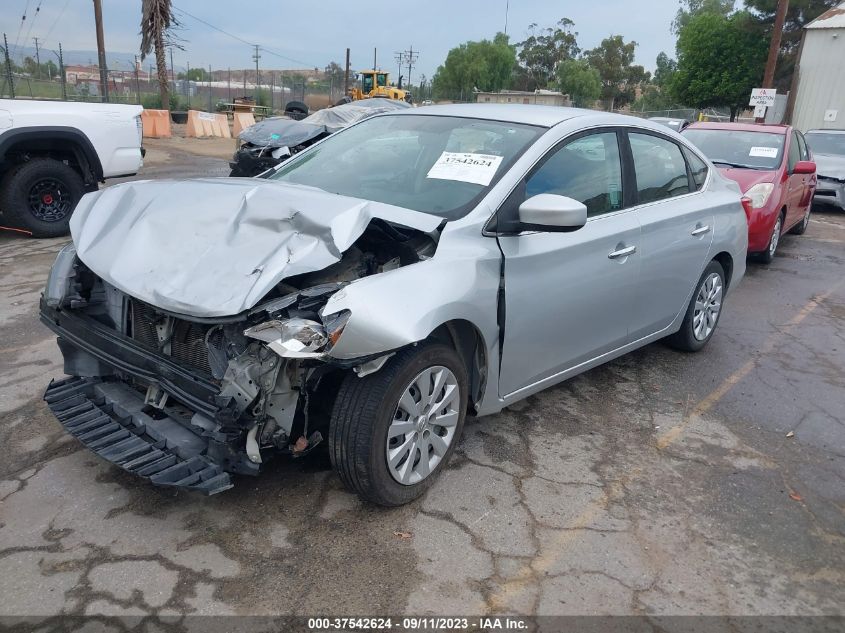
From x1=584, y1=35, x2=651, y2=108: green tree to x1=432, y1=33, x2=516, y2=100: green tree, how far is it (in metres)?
12.8

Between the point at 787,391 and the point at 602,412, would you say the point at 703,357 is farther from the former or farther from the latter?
the point at 602,412

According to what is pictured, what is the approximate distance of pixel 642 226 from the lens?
4109 mm

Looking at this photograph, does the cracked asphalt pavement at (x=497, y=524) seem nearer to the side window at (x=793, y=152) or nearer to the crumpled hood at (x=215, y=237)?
the crumpled hood at (x=215, y=237)

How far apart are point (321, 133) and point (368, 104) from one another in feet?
16.4

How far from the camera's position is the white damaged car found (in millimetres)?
2729

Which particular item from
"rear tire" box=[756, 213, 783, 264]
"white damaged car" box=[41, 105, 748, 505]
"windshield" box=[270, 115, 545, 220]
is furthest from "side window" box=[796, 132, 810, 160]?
"windshield" box=[270, 115, 545, 220]

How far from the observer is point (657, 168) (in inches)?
176

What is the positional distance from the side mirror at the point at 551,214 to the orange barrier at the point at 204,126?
22.6 meters

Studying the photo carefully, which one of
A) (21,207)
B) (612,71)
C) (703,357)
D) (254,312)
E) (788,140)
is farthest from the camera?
(612,71)

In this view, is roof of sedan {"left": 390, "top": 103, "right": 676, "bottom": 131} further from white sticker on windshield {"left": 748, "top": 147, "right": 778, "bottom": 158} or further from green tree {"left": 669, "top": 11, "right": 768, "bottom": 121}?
green tree {"left": 669, "top": 11, "right": 768, "bottom": 121}

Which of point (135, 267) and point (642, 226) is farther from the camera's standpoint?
point (642, 226)

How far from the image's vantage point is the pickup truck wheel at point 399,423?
282 cm

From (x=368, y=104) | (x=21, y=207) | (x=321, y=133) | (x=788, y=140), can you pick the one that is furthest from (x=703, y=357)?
(x=368, y=104)

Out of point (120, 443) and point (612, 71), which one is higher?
point (612, 71)
